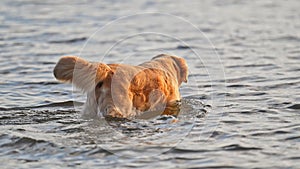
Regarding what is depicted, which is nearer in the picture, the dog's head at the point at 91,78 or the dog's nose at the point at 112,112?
the dog's head at the point at 91,78

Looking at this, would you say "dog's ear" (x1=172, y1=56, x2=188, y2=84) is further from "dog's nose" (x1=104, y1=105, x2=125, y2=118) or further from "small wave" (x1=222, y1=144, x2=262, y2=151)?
"small wave" (x1=222, y1=144, x2=262, y2=151)

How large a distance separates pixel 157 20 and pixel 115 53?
11.5ft

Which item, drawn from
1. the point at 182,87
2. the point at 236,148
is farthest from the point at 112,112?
the point at 182,87

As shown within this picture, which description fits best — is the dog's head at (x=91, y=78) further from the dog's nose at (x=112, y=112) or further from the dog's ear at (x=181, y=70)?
the dog's ear at (x=181, y=70)

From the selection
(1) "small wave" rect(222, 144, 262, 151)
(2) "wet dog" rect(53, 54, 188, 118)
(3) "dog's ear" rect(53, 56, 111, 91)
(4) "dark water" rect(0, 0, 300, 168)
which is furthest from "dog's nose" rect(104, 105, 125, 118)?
(1) "small wave" rect(222, 144, 262, 151)

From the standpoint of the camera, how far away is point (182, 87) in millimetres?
10234

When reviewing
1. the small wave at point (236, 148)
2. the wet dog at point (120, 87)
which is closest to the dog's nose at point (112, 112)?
the wet dog at point (120, 87)

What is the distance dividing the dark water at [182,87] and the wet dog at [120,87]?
172 millimetres

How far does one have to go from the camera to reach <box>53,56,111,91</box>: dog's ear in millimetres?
7379

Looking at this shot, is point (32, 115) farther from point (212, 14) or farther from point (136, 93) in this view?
point (212, 14)

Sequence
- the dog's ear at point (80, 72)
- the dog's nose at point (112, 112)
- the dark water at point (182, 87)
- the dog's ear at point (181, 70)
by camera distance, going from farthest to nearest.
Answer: the dog's ear at point (181, 70)
the dog's nose at point (112, 112)
the dog's ear at point (80, 72)
the dark water at point (182, 87)

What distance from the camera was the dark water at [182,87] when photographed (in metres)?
6.91

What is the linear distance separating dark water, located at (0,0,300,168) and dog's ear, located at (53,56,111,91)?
21.5 inches

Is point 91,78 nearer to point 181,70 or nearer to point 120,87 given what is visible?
point 120,87
